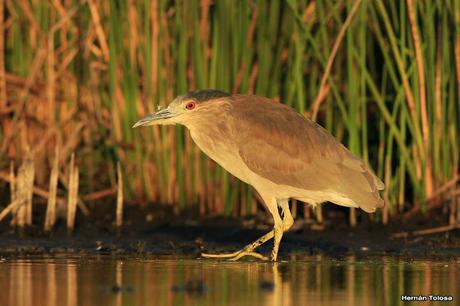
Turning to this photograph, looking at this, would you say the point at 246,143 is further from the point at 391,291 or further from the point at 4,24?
the point at 4,24

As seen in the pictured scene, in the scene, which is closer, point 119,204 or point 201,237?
point 201,237

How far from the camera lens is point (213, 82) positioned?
10953mm

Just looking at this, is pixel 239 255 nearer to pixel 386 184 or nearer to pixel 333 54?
pixel 386 184

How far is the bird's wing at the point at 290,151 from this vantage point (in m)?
8.77

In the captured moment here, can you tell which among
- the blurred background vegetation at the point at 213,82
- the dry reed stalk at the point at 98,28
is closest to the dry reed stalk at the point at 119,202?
the blurred background vegetation at the point at 213,82

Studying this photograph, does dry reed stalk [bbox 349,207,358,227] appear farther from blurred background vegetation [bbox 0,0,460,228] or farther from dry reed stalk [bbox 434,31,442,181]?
dry reed stalk [bbox 434,31,442,181]

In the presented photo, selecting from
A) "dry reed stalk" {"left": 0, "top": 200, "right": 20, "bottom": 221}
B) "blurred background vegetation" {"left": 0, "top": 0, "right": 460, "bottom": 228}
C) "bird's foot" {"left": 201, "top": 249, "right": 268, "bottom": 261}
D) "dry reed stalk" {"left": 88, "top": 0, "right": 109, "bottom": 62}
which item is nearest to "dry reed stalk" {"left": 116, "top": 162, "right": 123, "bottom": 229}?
"blurred background vegetation" {"left": 0, "top": 0, "right": 460, "bottom": 228}

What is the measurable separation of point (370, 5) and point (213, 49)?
1.52m

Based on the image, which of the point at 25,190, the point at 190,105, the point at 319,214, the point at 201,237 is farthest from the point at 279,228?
the point at 25,190

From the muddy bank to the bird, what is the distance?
58 cm

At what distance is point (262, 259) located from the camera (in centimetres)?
890

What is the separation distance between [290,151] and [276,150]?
0.10 metres

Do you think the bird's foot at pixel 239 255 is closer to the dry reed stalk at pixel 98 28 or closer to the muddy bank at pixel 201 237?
the muddy bank at pixel 201 237

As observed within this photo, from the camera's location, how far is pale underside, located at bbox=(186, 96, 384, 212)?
8.79 metres
